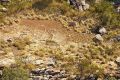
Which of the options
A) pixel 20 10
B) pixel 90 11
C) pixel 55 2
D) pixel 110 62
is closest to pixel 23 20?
pixel 20 10

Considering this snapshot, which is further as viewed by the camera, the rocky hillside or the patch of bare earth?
the patch of bare earth

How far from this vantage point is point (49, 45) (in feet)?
138

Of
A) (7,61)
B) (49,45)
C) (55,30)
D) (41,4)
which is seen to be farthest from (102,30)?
(7,61)

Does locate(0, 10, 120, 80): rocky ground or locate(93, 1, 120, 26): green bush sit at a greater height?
locate(93, 1, 120, 26): green bush

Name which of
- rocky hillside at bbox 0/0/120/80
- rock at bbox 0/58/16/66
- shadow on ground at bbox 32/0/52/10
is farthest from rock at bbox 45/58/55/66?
shadow on ground at bbox 32/0/52/10

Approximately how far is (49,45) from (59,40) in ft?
A: 5.08

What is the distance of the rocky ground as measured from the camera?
129 ft

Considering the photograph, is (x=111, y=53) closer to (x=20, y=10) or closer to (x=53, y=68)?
(x=53, y=68)

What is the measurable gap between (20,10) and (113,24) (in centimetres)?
1082

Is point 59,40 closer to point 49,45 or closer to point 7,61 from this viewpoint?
point 49,45

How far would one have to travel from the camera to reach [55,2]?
47.2 metres

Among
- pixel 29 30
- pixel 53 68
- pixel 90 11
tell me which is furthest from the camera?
pixel 90 11

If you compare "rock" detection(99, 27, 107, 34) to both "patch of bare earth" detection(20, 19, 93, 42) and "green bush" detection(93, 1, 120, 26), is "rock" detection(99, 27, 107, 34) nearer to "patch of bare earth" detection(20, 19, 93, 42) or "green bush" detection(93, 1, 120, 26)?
"green bush" detection(93, 1, 120, 26)

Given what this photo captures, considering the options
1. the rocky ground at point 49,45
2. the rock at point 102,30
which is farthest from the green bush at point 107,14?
the rocky ground at point 49,45
